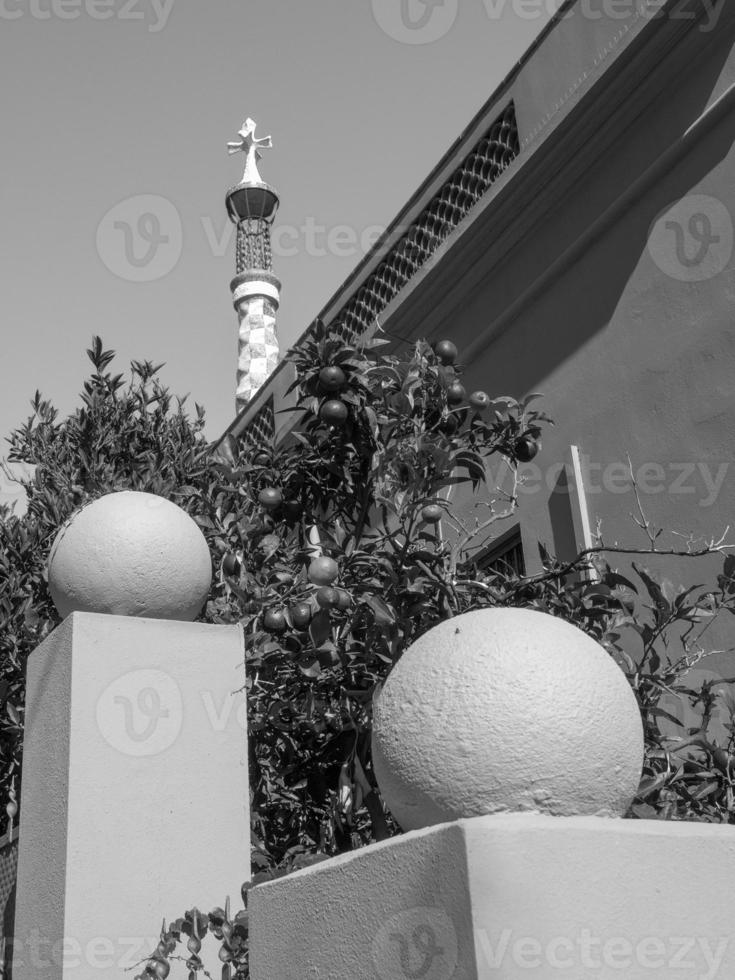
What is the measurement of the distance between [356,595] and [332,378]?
828 millimetres

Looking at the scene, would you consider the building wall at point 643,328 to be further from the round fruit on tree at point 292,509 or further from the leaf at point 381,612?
the leaf at point 381,612

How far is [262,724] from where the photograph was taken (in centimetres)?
382

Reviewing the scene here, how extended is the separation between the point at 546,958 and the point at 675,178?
5319 millimetres

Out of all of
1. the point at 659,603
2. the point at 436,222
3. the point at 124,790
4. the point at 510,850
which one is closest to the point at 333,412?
the point at 659,603

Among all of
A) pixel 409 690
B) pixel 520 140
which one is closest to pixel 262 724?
pixel 409 690

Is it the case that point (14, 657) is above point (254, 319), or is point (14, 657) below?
below

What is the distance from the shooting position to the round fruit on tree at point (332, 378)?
12.9 ft

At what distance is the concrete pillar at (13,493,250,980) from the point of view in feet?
10.5

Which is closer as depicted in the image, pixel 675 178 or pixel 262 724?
pixel 262 724

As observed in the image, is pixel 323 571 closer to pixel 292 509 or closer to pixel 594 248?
pixel 292 509

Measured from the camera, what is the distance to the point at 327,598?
3234 mm

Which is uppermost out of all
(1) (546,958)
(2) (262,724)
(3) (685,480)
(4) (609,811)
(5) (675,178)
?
(5) (675,178)

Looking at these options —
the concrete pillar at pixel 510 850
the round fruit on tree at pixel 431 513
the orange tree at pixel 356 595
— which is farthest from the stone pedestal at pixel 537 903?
the round fruit on tree at pixel 431 513

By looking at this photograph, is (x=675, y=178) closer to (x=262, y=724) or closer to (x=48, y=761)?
(x=262, y=724)
